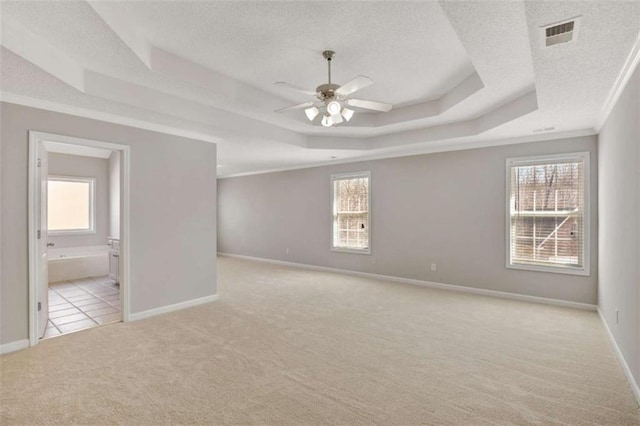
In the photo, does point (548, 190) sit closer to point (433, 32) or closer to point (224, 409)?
point (433, 32)

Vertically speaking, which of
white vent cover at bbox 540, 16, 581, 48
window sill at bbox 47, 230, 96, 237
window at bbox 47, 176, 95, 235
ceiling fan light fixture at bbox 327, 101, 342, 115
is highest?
white vent cover at bbox 540, 16, 581, 48

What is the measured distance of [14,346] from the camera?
324 cm

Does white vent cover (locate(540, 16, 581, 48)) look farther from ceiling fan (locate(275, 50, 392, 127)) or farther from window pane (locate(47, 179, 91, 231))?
window pane (locate(47, 179, 91, 231))

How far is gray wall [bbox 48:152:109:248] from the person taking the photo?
7.00 m

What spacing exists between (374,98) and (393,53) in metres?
1.23

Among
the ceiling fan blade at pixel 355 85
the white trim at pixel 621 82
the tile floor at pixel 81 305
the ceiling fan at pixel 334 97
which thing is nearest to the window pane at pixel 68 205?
the tile floor at pixel 81 305

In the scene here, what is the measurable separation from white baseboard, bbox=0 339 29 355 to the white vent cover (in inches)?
197

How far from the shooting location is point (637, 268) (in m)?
2.53

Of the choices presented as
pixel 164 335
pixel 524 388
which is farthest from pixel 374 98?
pixel 164 335

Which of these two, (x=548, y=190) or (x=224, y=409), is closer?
(x=224, y=409)

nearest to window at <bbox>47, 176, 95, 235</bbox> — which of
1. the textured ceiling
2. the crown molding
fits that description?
the crown molding

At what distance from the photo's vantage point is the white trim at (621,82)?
2310mm

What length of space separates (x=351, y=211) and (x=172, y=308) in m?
4.01

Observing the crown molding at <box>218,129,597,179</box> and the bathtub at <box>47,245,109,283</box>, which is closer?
the crown molding at <box>218,129,597,179</box>
